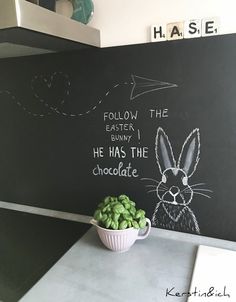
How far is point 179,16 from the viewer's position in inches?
34.9

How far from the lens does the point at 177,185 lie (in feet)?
3.22

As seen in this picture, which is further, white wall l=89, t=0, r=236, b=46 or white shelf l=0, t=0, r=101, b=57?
white wall l=89, t=0, r=236, b=46

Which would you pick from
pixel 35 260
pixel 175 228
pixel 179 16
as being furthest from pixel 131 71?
pixel 35 260

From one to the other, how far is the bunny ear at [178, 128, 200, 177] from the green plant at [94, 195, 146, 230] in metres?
0.21

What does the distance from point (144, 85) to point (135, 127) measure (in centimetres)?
15

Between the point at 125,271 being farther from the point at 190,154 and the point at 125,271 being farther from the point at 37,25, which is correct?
the point at 37,25

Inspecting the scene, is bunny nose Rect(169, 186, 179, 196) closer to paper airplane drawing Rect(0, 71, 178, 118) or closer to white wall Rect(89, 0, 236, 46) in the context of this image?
paper airplane drawing Rect(0, 71, 178, 118)

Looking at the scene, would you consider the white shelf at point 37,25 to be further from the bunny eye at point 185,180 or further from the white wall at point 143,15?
the bunny eye at point 185,180

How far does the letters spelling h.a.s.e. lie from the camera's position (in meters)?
0.85

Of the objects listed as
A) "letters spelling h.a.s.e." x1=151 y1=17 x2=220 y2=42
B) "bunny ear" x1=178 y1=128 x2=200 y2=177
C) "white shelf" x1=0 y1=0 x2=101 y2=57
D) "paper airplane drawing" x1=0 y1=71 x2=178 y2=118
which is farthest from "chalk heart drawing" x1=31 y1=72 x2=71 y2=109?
"bunny ear" x1=178 y1=128 x2=200 y2=177

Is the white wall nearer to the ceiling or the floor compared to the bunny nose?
nearer to the ceiling

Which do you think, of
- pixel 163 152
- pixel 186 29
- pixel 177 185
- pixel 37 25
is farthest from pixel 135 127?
pixel 37 25

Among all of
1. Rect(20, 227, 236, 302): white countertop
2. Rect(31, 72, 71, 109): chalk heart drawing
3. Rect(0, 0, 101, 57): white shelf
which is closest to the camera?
Rect(0, 0, 101, 57): white shelf

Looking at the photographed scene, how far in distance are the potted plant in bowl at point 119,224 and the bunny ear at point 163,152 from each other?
0.18 metres
